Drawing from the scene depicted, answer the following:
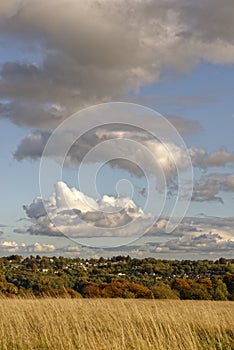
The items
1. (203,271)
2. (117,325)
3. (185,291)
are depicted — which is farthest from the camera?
(203,271)

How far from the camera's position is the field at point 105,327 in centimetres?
1256

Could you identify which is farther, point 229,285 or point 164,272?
point 164,272

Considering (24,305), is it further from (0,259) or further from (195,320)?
(0,259)

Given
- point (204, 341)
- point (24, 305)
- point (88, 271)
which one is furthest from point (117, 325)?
point (88, 271)

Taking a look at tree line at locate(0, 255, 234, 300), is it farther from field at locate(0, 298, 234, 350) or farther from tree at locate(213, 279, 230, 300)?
field at locate(0, 298, 234, 350)

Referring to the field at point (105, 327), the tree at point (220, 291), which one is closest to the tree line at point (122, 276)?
the tree at point (220, 291)

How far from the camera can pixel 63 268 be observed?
6688 cm

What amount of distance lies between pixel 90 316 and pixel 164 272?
176ft

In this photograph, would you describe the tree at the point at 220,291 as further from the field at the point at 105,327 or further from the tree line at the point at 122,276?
the field at the point at 105,327

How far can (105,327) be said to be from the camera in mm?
14711

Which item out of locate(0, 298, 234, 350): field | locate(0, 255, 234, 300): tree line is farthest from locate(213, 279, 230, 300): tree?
locate(0, 298, 234, 350): field

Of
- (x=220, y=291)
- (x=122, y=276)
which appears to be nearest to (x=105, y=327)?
(x=220, y=291)

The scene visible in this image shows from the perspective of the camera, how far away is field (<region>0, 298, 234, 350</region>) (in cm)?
1256

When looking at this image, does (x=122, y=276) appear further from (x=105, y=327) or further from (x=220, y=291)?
(x=105, y=327)
